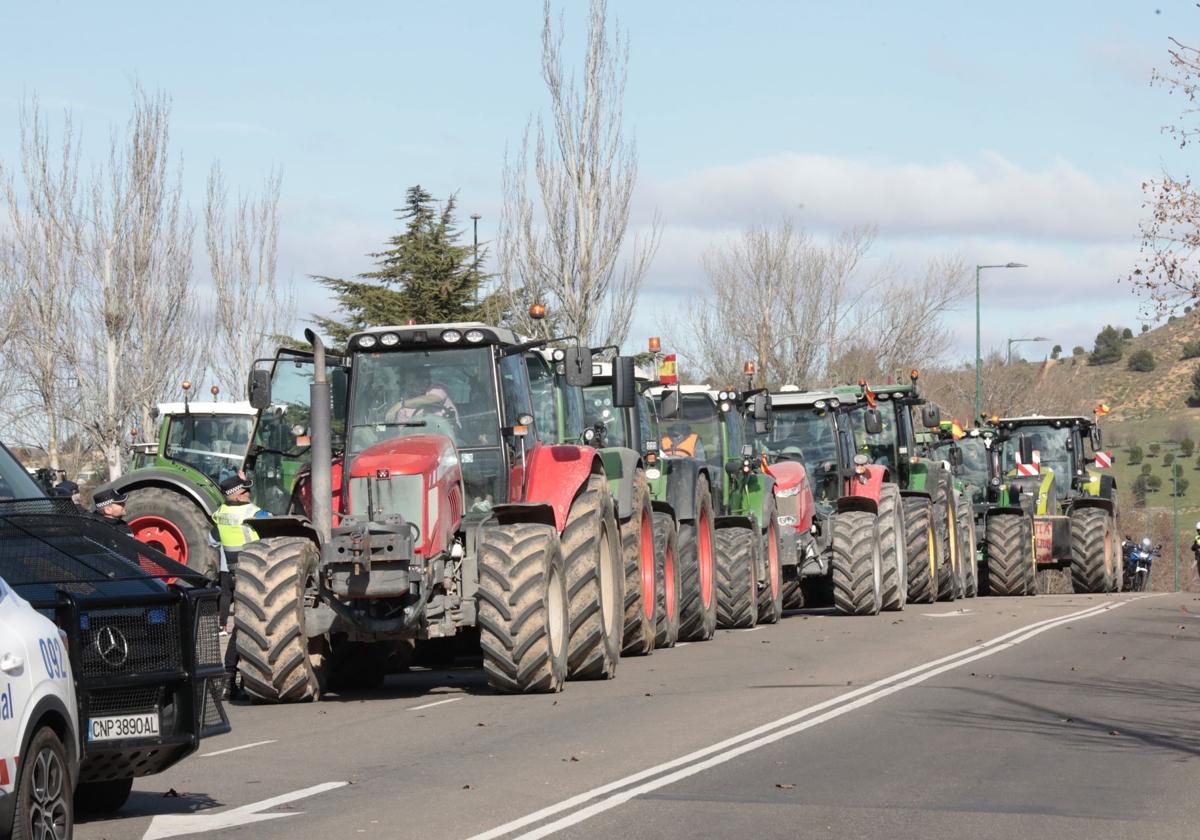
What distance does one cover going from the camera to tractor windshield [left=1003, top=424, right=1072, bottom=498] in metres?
36.7

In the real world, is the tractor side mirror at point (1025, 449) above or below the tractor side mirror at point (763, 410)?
below

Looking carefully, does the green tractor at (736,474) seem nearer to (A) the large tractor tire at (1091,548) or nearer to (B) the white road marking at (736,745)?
(B) the white road marking at (736,745)

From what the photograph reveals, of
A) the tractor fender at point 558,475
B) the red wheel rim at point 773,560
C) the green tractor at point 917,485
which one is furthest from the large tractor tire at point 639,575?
the green tractor at point 917,485

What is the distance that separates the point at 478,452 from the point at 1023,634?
8.59m

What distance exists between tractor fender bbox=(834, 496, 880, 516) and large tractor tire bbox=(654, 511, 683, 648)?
5773 millimetres

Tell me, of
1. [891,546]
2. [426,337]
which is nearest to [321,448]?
[426,337]

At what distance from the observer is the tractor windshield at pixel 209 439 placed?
2480 cm

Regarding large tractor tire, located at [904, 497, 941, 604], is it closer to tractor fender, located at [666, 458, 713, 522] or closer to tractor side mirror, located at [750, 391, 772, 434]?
tractor side mirror, located at [750, 391, 772, 434]

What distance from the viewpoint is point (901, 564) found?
27.3 meters

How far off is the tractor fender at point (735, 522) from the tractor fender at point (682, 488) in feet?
4.47

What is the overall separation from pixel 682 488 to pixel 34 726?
14.6m


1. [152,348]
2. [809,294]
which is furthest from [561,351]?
[809,294]

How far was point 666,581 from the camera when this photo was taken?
2052 cm

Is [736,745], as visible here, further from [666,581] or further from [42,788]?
[666,581]
